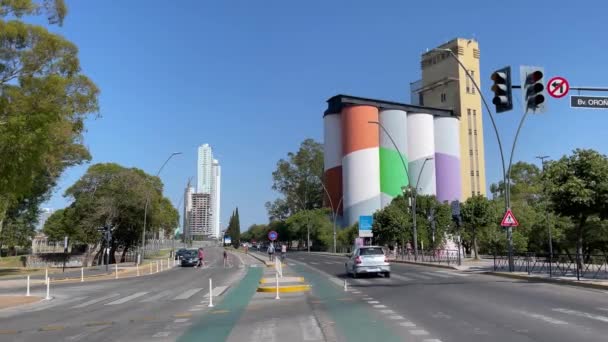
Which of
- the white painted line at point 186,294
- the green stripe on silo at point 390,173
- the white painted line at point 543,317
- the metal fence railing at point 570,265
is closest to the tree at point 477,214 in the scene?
the metal fence railing at point 570,265

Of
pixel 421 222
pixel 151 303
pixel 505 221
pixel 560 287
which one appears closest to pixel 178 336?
pixel 151 303

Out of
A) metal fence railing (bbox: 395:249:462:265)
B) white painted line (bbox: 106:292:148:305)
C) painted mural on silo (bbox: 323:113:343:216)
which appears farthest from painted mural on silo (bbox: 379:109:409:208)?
white painted line (bbox: 106:292:148:305)

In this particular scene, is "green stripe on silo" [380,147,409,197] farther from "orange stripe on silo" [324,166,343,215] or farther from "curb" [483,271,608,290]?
"curb" [483,271,608,290]

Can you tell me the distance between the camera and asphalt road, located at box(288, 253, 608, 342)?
9773 millimetres

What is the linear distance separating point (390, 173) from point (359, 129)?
9247mm

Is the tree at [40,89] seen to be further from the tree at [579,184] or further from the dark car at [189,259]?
the tree at [579,184]

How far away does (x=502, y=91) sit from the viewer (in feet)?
55.1

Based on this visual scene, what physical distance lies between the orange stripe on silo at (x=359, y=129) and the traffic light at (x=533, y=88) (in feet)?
224

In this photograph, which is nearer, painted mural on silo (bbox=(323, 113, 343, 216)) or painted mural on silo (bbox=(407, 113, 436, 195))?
painted mural on silo (bbox=(323, 113, 343, 216))

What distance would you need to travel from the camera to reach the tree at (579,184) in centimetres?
2430

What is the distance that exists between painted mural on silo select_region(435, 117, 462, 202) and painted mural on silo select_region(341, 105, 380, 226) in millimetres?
13105

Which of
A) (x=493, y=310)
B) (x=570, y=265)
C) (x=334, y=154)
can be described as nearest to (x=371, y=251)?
(x=570, y=265)

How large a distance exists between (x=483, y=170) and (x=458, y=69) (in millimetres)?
19670

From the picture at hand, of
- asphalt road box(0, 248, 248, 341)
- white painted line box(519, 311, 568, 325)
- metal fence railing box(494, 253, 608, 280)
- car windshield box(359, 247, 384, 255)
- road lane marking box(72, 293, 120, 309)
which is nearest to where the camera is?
asphalt road box(0, 248, 248, 341)
